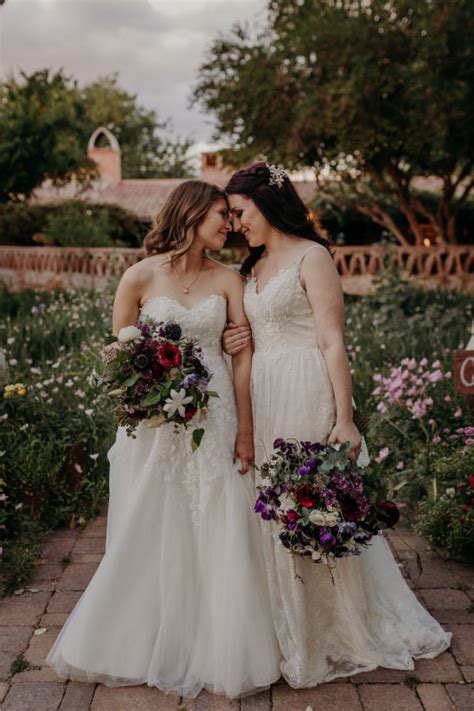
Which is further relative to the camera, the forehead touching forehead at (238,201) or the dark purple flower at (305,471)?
the forehead touching forehead at (238,201)

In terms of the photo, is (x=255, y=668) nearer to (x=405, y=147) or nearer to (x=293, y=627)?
(x=293, y=627)

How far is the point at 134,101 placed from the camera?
4578cm

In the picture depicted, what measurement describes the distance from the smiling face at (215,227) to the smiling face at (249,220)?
0.12ft

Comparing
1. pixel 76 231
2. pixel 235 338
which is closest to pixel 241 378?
pixel 235 338

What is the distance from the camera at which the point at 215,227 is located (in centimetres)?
338

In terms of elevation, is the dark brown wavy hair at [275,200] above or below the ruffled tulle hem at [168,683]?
above

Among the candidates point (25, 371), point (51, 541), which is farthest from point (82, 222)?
point (51, 541)

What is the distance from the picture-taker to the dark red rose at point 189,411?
10.1 feet

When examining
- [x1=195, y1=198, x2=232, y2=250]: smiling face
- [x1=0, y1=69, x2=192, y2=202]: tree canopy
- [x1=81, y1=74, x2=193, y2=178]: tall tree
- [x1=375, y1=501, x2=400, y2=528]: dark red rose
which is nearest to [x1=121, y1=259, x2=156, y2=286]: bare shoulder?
[x1=195, y1=198, x2=232, y2=250]: smiling face

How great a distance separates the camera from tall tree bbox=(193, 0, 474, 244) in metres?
11.6

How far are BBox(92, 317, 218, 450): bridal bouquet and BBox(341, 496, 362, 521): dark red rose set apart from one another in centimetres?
67

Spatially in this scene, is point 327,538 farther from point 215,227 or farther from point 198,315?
point 215,227

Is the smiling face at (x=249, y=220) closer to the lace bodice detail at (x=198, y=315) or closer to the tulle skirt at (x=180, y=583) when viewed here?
the lace bodice detail at (x=198, y=315)

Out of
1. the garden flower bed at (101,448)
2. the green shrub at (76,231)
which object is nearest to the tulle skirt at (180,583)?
the garden flower bed at (101,448)
